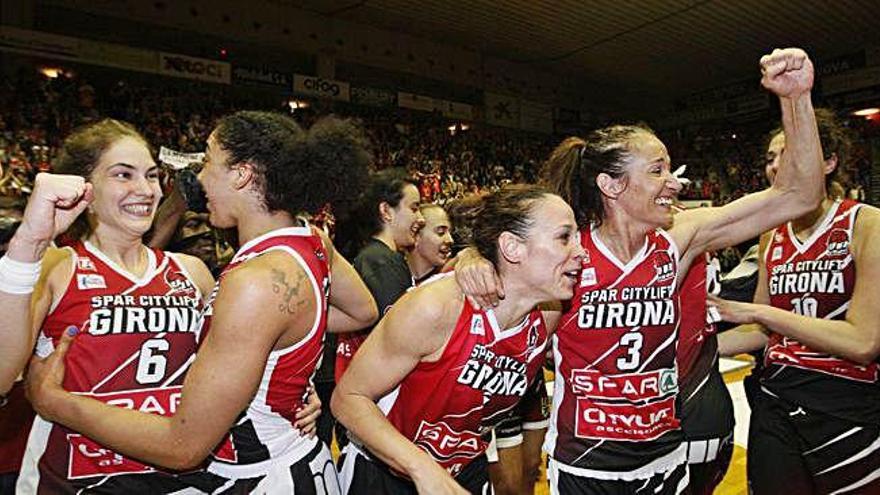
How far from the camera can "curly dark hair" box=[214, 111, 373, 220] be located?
2084mm

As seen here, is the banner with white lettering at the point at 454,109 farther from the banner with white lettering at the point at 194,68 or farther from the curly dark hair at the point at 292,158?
the curly dark hair at the point at 292,158

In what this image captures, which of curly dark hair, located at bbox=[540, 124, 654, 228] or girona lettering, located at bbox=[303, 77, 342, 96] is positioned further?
girona lettering, located at bbox=[303, 77, 342, 96]

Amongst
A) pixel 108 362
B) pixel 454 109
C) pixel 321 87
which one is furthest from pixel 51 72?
pixel 108 362

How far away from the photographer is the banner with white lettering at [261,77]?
47.6 ft

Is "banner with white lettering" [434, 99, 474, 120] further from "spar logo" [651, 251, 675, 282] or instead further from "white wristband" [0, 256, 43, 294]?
"white wristband" [0, 256, 43, 294]

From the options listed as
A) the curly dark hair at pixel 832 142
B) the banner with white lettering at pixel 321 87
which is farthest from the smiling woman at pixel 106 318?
the banner with white lettering at pixel 321 87

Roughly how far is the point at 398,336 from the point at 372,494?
2.55 feet

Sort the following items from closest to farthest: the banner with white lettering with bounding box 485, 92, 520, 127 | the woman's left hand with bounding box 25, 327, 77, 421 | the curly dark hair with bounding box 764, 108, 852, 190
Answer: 1. the woman's left hand with bounding box 25, 327, 77, 421
2. the curly dark hair with bounding box 764, 108, 852, 190
3. the banner with white lettering with bounding box 485, 92, 520, 127

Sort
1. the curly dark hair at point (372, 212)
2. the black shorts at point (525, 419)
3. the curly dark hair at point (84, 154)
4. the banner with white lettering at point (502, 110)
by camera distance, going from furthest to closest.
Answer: the banner with white lettering at point (502, 110), the curly dark hair at point (372, 212), the black shorts at point (525, 419), the curly dark hair at point (84, 154)

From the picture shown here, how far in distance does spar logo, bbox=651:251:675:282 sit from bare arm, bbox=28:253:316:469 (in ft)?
4.40

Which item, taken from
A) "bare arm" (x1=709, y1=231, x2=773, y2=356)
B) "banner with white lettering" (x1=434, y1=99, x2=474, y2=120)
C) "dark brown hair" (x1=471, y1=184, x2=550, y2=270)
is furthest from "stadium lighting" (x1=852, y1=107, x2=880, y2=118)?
"dark brown hair" (x1=471, y1=184, x2=550, y2=270)

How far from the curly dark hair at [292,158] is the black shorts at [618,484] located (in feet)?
4.25

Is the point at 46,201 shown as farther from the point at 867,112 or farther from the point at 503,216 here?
the point at 867,112

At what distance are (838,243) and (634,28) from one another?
12781mm
